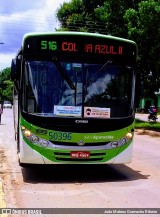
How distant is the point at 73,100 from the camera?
924 centimetres

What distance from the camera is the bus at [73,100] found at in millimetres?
9125

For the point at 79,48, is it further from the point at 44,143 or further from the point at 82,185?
the point at 82,185

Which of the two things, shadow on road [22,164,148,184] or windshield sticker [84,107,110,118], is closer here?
windshield sticker [84,107,110,118]

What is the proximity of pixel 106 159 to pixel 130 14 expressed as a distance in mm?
16238

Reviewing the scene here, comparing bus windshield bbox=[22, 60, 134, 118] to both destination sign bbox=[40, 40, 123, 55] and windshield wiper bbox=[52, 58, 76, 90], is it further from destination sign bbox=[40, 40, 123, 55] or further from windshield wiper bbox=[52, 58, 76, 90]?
destination sign bbox=[40, 40, 123, 55]

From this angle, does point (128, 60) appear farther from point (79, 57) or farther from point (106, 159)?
point (106, 159)

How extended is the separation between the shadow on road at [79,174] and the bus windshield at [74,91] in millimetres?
1389

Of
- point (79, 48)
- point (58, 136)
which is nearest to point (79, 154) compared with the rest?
point (58, 136)

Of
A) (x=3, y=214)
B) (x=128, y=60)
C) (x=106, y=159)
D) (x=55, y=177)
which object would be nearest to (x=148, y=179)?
(x=106, y=159)

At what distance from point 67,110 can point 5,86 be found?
386ft

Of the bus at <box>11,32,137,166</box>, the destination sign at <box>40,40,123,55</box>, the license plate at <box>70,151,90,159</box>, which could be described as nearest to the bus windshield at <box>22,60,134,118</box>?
the bus at <box>11,32,137,166</box>

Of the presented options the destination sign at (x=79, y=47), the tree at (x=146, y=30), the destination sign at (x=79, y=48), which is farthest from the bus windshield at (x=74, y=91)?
the tree at (x=146, y=30)

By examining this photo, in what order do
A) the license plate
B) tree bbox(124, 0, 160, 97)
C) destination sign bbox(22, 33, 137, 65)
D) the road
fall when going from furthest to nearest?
1. tree bbox(124, 0, 160, 97)
2. destination sign bbox(22, 33, 137, 65)
3. the license plate
4. the road

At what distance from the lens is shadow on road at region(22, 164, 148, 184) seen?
372 inches
